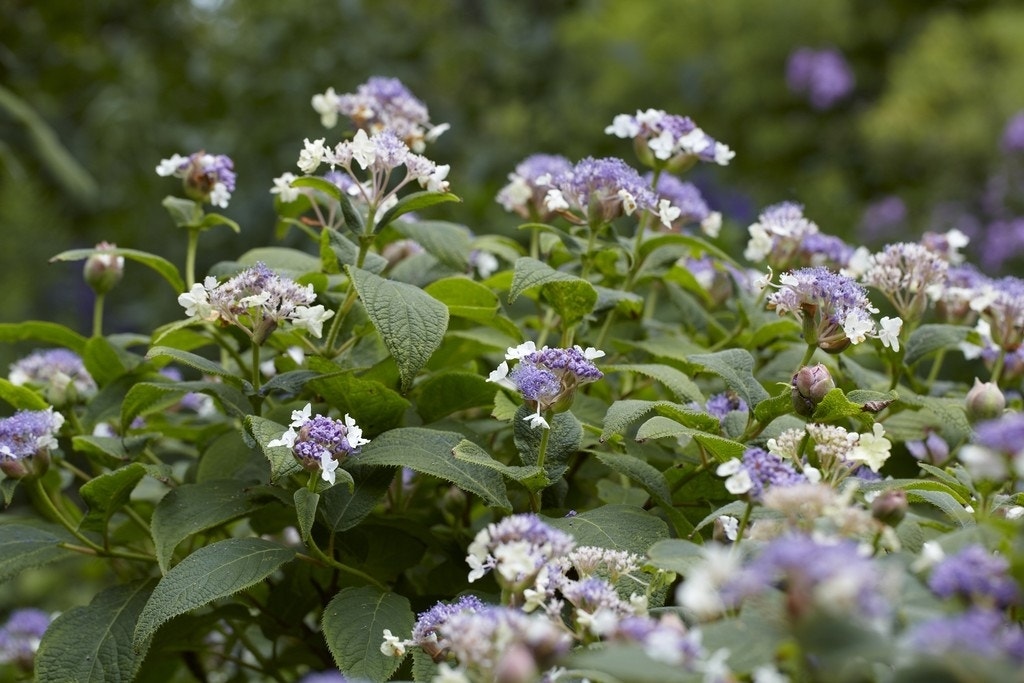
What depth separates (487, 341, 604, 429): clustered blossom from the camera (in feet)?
3.03

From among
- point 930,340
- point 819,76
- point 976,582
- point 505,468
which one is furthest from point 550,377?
point 819,76

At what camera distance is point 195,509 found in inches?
41.3

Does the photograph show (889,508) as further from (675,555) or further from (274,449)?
(274,449)

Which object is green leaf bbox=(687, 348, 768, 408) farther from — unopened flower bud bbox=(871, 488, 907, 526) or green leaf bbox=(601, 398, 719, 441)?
unopened flower bud bbox=(871, 488, 907, 526)

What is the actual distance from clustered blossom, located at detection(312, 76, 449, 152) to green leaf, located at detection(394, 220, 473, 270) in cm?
12

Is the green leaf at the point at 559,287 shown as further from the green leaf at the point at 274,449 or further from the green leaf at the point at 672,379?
the green leaf at the point at 274,449

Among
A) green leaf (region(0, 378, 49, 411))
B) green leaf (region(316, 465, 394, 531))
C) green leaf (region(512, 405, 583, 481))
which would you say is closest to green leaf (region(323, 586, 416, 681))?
green leaf (region(316, 465, 394, 531))

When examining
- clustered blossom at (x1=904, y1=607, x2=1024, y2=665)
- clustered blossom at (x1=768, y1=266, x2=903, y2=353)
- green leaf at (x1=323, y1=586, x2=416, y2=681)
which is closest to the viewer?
clustered blossom at (x1=904, y1=607, x2=1024, y2=665)

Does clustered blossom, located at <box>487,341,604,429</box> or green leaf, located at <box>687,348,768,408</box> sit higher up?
green leaf, located at <box>687,348,768,408</box>

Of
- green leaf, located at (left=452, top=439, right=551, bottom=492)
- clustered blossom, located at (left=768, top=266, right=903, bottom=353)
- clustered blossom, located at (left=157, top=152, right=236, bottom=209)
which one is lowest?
green leaf, located at (left=452, top=439, right=551, bottom=492)

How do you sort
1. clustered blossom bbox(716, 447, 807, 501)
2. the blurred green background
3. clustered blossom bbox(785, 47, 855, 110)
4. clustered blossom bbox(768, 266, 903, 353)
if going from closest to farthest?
1. clustered blossom bbox(716, 447, 807, 501)
2. clustered blossom bbox(768, 266, 903, 353)
3. the blurred green background
4. clustered blossom bbox(785, 47, 855, 110)

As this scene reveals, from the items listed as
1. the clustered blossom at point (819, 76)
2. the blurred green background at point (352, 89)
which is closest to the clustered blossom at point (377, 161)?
the blurred green background at point (352, 89)

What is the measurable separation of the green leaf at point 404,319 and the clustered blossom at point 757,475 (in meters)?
0.34

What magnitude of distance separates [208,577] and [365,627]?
0.45 ft
